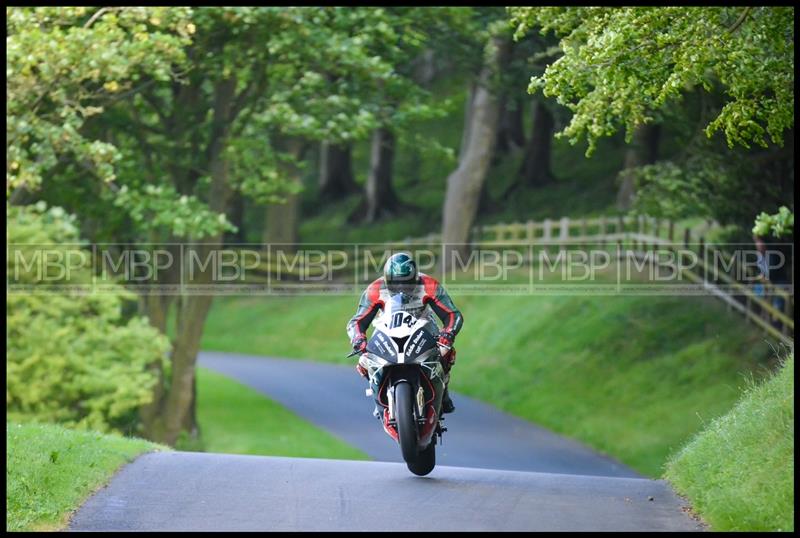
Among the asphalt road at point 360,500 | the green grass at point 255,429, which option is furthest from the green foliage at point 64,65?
the green grass at point 255,429

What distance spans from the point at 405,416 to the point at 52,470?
321 centimetres

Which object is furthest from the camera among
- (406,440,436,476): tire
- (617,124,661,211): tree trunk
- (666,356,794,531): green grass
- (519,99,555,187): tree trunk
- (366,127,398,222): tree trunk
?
(366,127,398,222): tree trunk

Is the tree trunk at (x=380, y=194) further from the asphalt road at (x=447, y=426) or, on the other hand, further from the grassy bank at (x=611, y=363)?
the asphalt road at (x=447, y=426)

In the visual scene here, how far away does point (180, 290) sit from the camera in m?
27.4

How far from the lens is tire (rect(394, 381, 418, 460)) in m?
12.4

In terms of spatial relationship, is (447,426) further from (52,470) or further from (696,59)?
(696,59)

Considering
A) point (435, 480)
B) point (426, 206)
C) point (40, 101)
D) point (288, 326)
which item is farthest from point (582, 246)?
point (435, 480)

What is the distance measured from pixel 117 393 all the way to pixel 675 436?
406 inches

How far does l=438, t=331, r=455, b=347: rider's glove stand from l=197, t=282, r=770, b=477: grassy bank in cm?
951

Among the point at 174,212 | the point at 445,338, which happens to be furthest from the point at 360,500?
the point at 174,212

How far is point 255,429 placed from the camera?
97.1 ft

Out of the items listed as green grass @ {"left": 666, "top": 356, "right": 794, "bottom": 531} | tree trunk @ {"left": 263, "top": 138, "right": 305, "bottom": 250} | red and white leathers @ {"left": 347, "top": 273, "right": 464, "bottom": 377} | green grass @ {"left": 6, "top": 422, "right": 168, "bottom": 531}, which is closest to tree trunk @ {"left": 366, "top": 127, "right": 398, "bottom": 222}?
tree trunk @ {"left": 263, "top": 138, "right": 305, "bottom": 250}

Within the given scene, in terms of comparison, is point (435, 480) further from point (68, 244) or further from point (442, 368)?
point (68, 244)

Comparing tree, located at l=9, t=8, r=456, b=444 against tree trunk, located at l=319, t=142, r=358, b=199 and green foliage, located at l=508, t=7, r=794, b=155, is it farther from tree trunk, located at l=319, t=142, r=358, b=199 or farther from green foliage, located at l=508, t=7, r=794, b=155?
tree trunk, located at l=319, t=142, r=358, b=199
